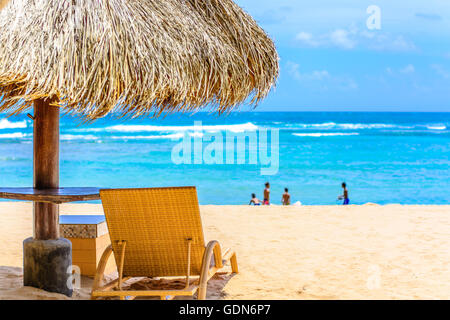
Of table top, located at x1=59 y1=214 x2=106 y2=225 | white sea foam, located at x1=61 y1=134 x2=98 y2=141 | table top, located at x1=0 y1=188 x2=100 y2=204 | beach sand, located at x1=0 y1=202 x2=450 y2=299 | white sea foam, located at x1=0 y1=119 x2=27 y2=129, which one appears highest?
white sea foam, located at x1=0 y1=119 x2=27 y2=129

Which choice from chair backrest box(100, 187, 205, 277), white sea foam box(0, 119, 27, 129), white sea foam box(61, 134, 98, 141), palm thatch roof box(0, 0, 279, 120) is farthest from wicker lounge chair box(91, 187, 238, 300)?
white sea foam box(0, 119, 27, 129)

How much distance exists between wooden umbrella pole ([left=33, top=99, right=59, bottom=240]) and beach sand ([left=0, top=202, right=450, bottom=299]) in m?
0.36

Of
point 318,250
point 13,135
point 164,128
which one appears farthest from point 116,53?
point 164,128

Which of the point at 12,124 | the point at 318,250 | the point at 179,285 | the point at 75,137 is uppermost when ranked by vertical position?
the point at 12,124

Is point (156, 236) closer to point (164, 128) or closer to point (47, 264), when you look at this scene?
point (47, 264)

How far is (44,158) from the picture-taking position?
3061 mm

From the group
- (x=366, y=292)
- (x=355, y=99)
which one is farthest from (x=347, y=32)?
(x=366, y=292)

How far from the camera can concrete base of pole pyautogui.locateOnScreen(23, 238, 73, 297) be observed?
9.98 feet

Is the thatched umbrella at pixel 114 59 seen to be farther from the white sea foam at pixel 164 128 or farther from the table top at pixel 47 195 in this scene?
the white sea foam at pixel 164 128

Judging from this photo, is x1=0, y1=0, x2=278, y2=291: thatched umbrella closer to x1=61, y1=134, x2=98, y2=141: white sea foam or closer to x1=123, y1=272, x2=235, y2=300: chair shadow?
x1=123, y1=272, x2=235, y2=300: chair shadow

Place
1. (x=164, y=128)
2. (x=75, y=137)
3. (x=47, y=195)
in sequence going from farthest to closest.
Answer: (x=164, y=128)
(x=75, y=137)
(x=47, y=195)

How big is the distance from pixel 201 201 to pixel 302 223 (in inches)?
285

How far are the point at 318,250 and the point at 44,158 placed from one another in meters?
2.70

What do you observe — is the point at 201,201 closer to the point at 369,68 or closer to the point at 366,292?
the point at 366,292
